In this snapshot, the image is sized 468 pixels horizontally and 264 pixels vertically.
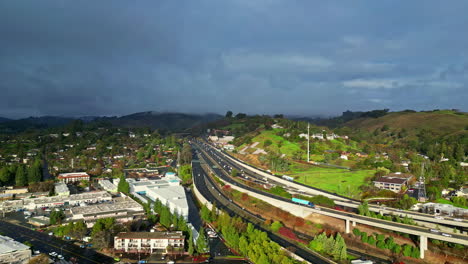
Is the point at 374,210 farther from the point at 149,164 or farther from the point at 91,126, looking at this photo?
the point at 91,126

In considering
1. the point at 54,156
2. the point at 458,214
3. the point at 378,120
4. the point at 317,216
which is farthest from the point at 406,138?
the point at 54,156

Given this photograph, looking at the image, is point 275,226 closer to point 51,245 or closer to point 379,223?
point 379,223

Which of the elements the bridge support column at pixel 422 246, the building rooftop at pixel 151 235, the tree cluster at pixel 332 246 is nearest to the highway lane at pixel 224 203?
the tree cluster at pixel 332 246

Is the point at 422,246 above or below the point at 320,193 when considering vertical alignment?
below

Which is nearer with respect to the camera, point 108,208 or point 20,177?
point 108,208

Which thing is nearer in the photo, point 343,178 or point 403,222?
point 403,222

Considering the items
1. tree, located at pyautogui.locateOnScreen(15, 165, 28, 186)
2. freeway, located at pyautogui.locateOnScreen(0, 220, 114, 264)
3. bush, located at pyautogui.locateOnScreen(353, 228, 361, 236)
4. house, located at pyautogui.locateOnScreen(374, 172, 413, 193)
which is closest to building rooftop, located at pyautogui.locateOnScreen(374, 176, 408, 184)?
house, located at pyautogui.locateOnScreen(374, 172, 413, 193)

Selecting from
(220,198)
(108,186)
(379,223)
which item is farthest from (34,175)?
(379,223)
